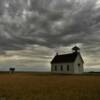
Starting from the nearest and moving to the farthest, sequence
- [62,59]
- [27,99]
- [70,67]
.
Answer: [27,99] → [70,67] → [62,59]

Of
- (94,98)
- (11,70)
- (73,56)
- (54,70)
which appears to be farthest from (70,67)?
(94,98)

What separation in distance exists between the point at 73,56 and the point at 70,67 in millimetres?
3492

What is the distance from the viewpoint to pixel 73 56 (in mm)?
50969

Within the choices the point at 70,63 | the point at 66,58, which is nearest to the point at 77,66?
the point at 70,63

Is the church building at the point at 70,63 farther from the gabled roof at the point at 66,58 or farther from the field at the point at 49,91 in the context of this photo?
the field at the point at 49,91

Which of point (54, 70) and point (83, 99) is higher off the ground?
point (54, 70)

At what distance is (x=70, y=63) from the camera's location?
50562mm

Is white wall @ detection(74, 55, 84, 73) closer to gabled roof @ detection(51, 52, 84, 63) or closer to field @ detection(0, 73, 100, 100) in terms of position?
gabled roof @ detection(51, 52, 84, 63)

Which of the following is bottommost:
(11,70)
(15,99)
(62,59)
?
(15,99)

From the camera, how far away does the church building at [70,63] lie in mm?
50125

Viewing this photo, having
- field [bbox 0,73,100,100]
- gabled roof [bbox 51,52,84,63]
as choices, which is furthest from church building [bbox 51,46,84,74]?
field [bbox 0,73,100,100]

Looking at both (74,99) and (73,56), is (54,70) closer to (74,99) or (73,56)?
(73,56)

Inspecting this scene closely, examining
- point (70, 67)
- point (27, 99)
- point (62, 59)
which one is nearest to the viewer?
point (27, 99)

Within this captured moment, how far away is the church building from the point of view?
5012 centimetres
